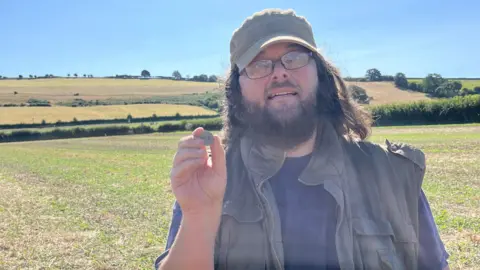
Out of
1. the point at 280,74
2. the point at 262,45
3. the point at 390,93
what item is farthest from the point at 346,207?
the point at 390,93

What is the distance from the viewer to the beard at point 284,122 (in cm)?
232

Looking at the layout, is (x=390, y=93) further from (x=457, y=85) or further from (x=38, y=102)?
(x=38, y=102)

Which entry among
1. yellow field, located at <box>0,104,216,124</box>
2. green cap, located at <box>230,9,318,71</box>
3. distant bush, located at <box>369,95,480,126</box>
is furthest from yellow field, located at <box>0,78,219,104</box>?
green cap, located at <box>230,9,318,71</box>

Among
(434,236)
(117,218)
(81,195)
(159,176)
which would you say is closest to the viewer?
(434,236)

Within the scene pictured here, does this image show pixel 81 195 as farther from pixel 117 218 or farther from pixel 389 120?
pixel 389 120

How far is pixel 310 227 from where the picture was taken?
82.4 inches

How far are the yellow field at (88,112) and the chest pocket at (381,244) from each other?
68319mm

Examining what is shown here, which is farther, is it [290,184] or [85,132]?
[85,132]

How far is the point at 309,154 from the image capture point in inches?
92.7

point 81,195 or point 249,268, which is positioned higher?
point 249,268

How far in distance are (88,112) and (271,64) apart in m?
76.0

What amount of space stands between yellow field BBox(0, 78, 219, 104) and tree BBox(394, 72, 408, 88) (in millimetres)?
36543

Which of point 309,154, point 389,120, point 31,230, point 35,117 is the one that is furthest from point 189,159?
point 35,117

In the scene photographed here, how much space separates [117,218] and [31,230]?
178 centimetres
